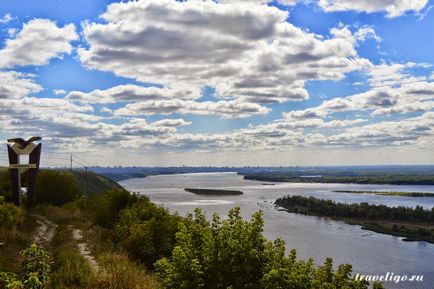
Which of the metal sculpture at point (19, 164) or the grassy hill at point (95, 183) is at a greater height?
the metal sculpture at point (19, 164)

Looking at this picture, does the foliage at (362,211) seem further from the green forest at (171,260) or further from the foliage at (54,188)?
the green forest at (171,260)

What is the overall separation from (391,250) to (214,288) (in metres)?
85.2

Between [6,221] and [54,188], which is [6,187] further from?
[6,221]

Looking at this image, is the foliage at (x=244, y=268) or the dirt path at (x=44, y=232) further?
the dirt path at (x=44, y=232)

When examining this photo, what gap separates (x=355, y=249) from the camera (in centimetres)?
8319

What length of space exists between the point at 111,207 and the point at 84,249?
1376 centimetres

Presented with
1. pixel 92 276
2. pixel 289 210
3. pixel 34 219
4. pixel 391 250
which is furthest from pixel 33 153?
pixel 289 210

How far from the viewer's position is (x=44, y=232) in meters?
31.4

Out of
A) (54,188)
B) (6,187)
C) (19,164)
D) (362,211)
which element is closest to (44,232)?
(19,164)

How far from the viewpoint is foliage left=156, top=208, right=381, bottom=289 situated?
1031cm

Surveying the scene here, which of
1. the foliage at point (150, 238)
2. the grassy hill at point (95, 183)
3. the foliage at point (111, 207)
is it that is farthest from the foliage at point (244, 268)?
the grassy hill at point (95, 183)

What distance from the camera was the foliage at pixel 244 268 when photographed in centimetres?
1031

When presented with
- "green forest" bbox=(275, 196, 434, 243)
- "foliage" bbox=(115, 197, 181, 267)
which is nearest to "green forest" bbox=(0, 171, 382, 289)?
"foliage" bbox=(115, 197, 181, 267)

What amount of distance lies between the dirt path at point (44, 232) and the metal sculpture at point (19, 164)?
374 centimetres
